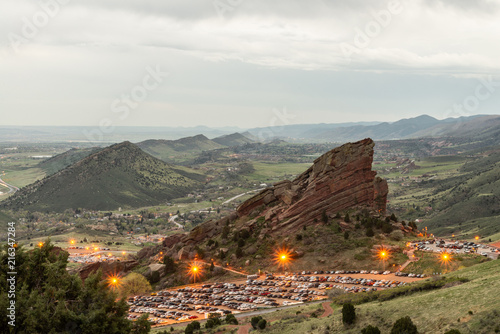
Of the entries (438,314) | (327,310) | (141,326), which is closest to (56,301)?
(141,326)

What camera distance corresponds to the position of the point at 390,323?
136 ft

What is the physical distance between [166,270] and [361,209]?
55765 mm

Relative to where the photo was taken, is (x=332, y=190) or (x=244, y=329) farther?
(x=332, y=190)

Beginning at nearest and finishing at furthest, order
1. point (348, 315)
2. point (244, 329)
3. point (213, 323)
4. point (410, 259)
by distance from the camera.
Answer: point (348, 315)
point (244, 329)
point (213, 323)
point (410, 259)

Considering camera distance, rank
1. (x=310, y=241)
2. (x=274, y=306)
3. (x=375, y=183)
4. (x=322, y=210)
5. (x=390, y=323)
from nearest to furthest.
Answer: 1. (x=390, y=323)
2. (x=274, y=306)
3. (x=310, y=241)
4. (x=322, y=210)
5. (x=375, y=183)

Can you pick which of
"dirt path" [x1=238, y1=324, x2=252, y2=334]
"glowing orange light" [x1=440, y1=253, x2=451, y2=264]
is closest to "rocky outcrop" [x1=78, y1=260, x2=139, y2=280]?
"dirt path" [x1=238, y1=324, x2=252, y2=334]

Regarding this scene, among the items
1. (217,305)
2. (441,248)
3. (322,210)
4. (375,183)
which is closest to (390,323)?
(217,305)

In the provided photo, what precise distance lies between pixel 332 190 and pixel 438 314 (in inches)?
3019

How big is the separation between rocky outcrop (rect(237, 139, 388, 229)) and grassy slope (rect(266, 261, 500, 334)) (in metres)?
63.0

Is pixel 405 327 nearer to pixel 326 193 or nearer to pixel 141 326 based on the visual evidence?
pixel 141 326

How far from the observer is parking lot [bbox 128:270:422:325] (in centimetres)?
7769

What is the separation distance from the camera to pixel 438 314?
39.9 m

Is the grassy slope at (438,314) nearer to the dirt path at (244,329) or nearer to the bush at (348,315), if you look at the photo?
the bush at (348,315)

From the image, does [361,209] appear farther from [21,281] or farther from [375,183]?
[21,281]
